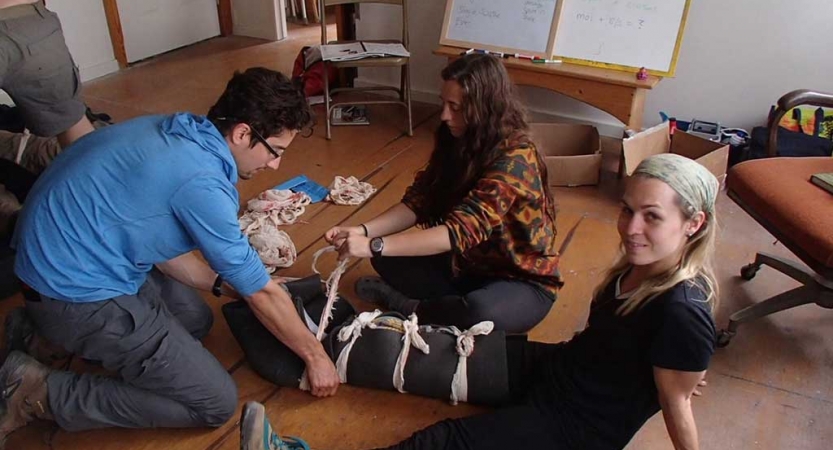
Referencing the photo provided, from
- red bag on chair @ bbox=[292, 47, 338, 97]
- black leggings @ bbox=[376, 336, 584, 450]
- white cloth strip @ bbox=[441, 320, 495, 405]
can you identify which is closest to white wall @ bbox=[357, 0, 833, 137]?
red bag on chair @ bbox=[292, 47, 338, 97]

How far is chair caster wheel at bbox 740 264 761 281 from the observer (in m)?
2.48

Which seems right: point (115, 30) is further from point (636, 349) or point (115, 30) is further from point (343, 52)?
point (636, 349)

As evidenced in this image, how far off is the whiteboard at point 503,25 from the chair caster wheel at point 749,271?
1467 mm

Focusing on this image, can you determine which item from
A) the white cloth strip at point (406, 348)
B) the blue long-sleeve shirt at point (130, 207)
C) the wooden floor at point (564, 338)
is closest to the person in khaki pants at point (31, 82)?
the wooden floor at point (564, 338)

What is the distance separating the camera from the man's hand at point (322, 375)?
1.84m

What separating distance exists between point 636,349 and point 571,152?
2.12 metres

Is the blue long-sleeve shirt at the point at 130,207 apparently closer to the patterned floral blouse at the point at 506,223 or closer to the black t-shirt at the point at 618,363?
the patterned floral blouse at the point at 506,223

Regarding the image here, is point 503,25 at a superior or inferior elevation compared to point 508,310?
superior

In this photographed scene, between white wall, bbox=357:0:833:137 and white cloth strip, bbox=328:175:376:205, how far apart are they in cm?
137

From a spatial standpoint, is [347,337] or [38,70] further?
[38,70]

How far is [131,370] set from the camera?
5.59 feet

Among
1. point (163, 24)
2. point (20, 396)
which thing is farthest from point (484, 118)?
point (163, 24)

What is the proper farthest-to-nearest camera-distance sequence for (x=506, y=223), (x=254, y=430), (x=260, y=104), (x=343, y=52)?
(x=343, y=52)
(x=506, y=223)
(x=260, y=104)
(x=254, y=430)

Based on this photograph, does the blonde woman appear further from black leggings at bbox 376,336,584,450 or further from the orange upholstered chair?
the orange upholstered chair
